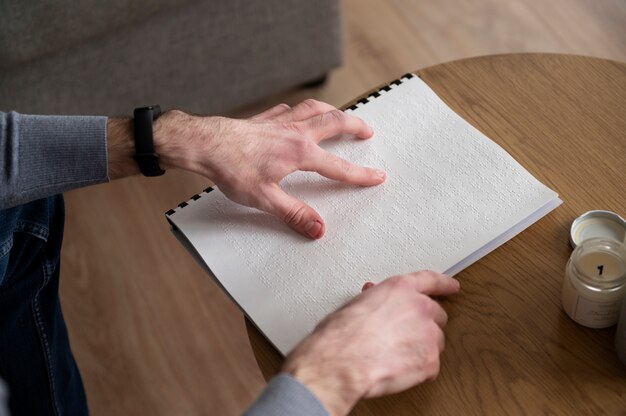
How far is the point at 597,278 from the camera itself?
2.66 ft

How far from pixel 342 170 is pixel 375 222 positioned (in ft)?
0.25

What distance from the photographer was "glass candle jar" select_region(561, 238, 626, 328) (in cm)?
81

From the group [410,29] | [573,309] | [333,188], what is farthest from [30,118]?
[410,29]

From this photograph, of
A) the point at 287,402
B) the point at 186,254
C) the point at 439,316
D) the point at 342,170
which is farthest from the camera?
the point at 186,254

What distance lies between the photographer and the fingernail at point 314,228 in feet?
3.09

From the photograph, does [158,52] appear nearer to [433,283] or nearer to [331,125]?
[331,125]

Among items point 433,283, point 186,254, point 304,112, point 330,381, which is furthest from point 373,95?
point 186,254

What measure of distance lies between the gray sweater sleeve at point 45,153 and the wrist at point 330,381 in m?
0.38

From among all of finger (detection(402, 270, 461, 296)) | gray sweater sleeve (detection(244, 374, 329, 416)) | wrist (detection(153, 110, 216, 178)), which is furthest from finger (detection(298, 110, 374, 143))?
gray sweater sleeve (detection(244, 374, 329, 416))

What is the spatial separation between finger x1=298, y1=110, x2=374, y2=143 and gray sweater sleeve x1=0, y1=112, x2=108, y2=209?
0.25 m

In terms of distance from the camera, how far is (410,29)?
202 cm

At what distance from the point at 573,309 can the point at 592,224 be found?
4.9 inches

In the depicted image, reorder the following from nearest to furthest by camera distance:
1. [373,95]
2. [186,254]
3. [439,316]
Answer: [439,316] → [373,95] → [186,254]

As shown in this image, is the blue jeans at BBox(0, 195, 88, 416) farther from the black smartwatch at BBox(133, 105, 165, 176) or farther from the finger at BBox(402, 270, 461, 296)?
the finger at BBox(402, 270, 461, 296)
